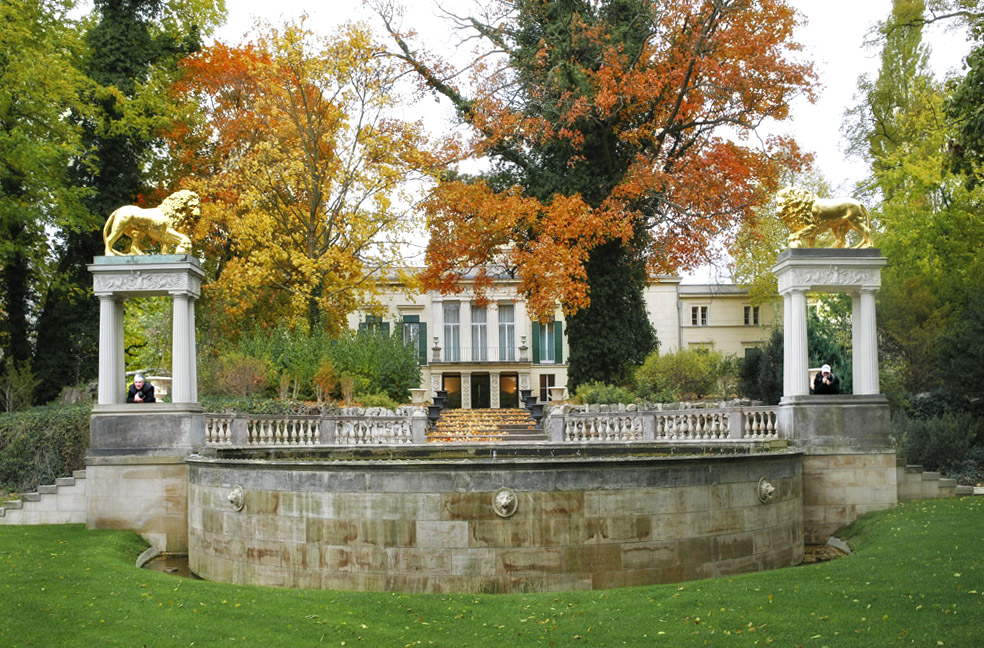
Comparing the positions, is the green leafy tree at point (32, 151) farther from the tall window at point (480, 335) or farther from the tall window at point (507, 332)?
the tall window at point (507, 332)

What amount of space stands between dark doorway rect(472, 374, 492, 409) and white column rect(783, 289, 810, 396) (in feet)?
88.3

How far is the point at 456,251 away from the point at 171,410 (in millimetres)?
12510

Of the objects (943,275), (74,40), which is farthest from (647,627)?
(74,40)

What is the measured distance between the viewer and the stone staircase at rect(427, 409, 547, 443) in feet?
78.6

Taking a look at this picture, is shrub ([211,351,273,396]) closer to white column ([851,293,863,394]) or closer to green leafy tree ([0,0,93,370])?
green leafy tree ([0,0,93,370])

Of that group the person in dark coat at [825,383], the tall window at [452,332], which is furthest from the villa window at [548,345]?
the person in dark coat at [825,383]

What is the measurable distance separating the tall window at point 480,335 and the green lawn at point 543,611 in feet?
103

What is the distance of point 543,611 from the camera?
31.4 feet

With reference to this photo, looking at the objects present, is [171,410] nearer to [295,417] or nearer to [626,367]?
[295,417]

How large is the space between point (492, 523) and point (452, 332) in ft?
106

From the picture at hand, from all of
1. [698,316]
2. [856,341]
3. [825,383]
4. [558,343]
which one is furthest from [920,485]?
[698,316]

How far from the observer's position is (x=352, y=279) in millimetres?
27672

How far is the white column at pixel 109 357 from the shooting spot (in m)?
16.5

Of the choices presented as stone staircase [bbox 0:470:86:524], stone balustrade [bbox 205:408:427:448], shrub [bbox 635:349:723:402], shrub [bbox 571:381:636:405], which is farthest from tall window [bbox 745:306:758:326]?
stone staircase [bbox 0:470:86:524]
